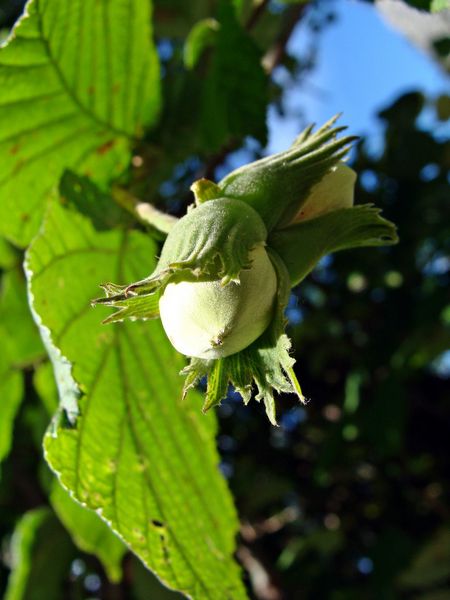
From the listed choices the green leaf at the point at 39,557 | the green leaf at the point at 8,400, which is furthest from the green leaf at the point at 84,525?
the green leaf at the point at 39,557

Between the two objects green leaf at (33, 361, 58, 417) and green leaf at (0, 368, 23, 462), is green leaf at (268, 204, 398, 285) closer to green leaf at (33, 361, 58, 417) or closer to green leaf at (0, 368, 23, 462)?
green leaf at (33, 361, 58, 417)

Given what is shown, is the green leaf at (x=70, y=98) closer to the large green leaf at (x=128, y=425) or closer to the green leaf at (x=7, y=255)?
the large green leaf at (x=128, y=425)

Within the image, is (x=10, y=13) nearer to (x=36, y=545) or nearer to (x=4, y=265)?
(x=4, y=265)

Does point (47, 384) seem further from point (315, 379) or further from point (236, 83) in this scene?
point (315, 379)

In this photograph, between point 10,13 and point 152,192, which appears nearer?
point 152,192

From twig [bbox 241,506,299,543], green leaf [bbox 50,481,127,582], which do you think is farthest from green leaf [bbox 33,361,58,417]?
twig [bbox 241,506,299,543]

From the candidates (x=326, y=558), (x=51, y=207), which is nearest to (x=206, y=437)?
(x=51, y=207)
